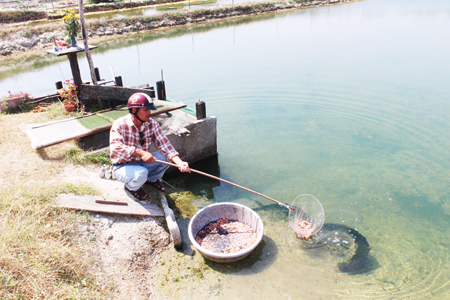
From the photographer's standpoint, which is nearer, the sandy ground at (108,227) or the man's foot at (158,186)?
the sandy ground at (108,227)

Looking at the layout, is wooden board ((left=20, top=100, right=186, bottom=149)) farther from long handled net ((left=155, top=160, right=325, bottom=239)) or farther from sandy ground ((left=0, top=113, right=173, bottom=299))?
long handled net ((left=155, top=160, right=325, bottom=239))

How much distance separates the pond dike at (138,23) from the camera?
1964 centimetres

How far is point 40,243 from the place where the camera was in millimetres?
3434

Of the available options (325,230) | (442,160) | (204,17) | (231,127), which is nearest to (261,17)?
(204,17)

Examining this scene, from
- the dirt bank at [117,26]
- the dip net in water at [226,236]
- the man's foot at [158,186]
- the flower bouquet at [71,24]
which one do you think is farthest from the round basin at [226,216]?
the dirt bank at [117,26]

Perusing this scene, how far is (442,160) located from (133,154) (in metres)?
6.79

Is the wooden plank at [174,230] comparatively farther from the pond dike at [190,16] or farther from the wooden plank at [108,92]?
the pond dike at [190,16]

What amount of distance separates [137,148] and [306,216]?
9.81ft

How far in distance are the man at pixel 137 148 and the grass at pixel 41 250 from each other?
853 mm

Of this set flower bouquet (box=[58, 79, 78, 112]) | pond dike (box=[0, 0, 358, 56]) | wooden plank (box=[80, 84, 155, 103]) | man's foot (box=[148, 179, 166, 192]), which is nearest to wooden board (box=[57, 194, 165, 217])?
man's foot (box=[148, 179, 166, 192])

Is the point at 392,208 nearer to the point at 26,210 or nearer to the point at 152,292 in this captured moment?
the point at 152,292

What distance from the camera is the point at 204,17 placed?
94.1ft

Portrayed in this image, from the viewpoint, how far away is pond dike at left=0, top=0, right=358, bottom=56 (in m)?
19.6

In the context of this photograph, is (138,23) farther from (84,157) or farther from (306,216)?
(306,216)
